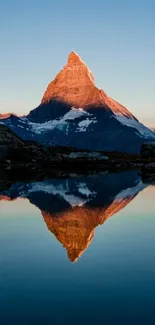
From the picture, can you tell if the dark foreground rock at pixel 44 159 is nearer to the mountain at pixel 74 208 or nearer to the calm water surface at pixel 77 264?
the mountain at pixel 74 208

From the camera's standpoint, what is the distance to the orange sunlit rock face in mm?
30497

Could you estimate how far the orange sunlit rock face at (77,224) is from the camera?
100 feet

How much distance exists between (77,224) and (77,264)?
516 inches

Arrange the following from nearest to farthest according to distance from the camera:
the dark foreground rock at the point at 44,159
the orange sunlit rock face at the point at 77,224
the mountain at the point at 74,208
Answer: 1. the orange sunlit rock face at the point at 77,224
2. the mountain at the point at 74,208
3. the dark foreground rock at the point at 44,159

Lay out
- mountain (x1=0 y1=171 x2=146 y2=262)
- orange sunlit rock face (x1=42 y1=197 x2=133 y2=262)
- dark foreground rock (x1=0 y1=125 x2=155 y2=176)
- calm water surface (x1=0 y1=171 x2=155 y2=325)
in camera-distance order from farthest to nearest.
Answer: dark foreground rock (x1=0 y1=125 x2=155 y2=176) → mountain (x1=0 y1=171 x2=146 y2=262) → orange sunlit rock face (x1=42 y1=197 x2=133 y2=262) → calm water surface (x1=0 y1=171 x2=155 y2=325)

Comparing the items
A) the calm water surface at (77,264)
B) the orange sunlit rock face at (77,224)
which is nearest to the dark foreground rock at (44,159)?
the orange sunlit rock face at (77,224)

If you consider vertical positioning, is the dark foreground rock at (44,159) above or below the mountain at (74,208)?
below

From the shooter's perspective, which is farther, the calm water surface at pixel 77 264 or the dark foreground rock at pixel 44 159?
the dark foreground rock at pixel 44 159

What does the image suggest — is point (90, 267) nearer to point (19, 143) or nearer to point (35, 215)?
point (35, 215)

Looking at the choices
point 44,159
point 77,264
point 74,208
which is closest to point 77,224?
point 74,208

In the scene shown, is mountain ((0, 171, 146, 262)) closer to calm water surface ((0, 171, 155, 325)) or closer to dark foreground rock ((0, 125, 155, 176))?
calm water surface ((0, 171, 155, 325))

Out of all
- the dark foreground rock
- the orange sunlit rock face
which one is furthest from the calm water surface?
the dark foreground rock

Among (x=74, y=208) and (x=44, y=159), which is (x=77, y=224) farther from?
(x=44, y=159)

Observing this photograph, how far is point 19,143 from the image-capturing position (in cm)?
16988
